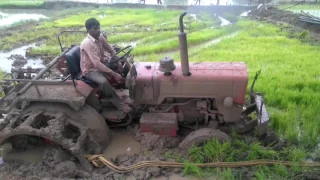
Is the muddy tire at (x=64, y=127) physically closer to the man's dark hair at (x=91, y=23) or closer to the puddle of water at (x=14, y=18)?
the man's dark hair at (x=91, y=23)

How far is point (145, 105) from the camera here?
411cm

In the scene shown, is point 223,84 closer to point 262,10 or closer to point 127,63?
point 127,63

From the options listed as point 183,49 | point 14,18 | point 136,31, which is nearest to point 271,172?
point 183,49

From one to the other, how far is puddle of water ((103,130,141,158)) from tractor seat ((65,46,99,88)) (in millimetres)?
815

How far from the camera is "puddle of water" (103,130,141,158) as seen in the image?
4.04 meters

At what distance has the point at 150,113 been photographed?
404cm

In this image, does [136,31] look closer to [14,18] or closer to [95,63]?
[14,18]

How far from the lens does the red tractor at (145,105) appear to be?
3697 millimetres

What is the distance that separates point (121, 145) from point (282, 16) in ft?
44.9

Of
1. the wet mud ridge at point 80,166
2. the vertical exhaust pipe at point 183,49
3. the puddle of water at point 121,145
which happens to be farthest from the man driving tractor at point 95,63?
the vertical exhaust pipe at point 183,49

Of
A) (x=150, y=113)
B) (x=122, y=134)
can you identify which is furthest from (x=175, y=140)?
(x=122, y=134)

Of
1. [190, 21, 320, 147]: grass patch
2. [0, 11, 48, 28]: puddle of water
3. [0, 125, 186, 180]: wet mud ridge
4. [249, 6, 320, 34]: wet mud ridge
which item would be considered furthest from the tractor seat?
[0, 11, 48, 28]: puddle of water

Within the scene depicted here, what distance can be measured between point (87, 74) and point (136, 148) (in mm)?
1194

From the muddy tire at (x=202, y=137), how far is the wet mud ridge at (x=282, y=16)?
10.4 metres
